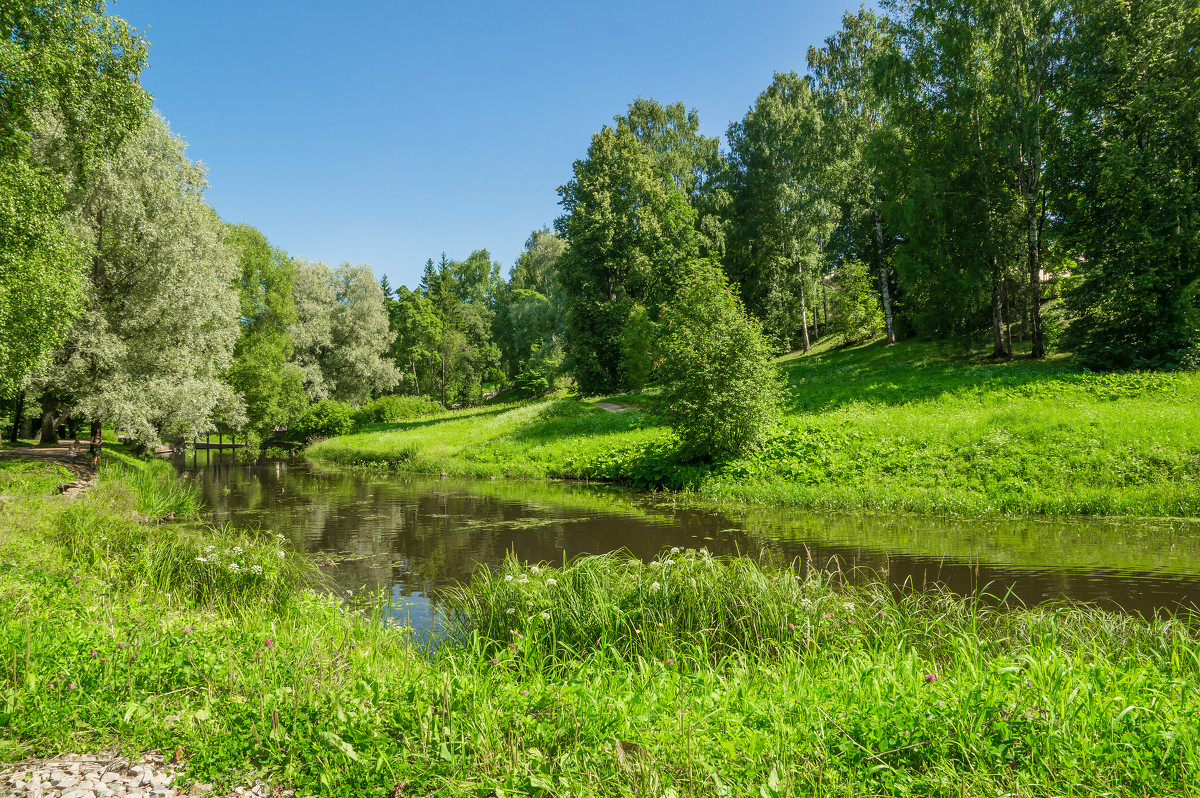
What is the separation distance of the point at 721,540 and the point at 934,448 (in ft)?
26.3

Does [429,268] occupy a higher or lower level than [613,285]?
higher

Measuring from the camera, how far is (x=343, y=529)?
14922 millimetres

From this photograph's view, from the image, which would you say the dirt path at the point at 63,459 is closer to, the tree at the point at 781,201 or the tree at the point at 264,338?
the tree at the point at 264,338

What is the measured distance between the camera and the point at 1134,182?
821 inches

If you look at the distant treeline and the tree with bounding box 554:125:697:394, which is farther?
the tree with bounding box 554:125:697:394

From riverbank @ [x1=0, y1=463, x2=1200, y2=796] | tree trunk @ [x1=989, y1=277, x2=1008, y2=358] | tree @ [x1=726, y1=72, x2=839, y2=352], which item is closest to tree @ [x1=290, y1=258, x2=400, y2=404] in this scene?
tree @ [x1=726, y1=72, x2=839, y2=352]

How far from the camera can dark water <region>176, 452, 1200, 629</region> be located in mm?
8891

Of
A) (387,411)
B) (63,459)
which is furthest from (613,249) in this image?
(63,459)

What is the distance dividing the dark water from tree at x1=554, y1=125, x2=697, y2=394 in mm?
19288

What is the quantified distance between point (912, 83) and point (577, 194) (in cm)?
2016

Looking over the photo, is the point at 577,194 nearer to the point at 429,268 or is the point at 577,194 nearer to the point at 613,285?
the point at 613,285

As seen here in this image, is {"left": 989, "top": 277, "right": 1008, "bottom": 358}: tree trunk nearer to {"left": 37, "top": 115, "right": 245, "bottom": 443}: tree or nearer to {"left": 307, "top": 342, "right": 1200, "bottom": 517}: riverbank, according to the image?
{"left": 307, "top": 342, "right": 1200, "bottom": 517}: riverbank

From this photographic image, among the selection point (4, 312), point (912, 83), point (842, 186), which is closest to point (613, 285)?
point (842, 186)

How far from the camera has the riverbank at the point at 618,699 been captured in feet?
11.0
